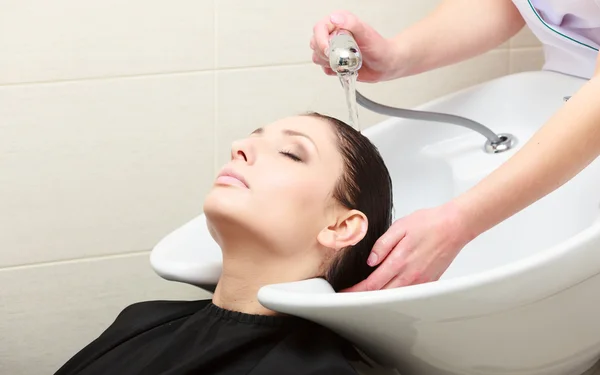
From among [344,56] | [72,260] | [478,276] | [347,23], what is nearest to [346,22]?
[347,23]

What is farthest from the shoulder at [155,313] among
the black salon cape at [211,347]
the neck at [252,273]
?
the neck at [252,273]

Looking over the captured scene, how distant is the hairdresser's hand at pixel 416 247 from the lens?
3.62 ft

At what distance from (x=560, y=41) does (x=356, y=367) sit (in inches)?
30.2

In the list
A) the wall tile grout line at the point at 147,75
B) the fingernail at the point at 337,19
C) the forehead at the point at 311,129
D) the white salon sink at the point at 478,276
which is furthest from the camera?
the wall tile grout line at the point at 147,75

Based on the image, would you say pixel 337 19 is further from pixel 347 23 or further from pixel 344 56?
pixel 344 56

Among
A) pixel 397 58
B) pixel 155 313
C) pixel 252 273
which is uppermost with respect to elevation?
pixel 397 58

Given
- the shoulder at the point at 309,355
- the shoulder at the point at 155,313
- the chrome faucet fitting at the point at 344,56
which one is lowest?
the shoulder at the point at 155,313

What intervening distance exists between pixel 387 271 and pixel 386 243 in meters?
0.04

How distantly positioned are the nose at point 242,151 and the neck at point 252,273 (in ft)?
0.45

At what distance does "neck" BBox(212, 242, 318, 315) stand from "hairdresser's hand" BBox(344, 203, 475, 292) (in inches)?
4.5

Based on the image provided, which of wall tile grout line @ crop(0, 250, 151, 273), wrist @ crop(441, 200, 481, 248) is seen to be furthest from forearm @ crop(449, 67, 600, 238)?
wall tile grout line @ crop(0, 250, 151, 273)

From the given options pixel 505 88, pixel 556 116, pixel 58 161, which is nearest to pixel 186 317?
pixel 58 161

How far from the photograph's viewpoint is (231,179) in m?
1.17

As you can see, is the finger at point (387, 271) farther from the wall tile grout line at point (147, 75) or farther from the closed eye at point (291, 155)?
the wall tile grout line at point (147, 75)
